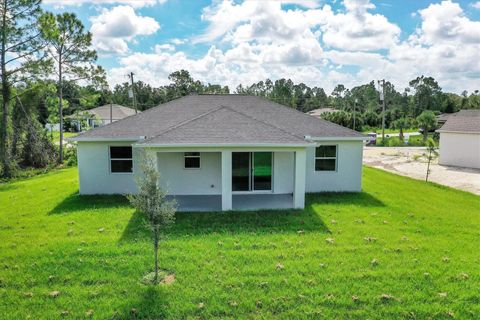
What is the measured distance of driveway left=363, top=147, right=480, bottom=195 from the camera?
69.9ft

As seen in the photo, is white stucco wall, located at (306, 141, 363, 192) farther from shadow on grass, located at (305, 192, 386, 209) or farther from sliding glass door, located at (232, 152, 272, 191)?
sliding glass door, located at (232, 152, 272, 191)

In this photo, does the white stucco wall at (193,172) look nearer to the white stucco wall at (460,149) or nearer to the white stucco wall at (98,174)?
the white stucco wall at (98,174)

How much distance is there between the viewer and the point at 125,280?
25.6 ft

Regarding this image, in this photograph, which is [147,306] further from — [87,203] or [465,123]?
[465,123]

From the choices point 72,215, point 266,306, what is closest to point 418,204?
point 266,306

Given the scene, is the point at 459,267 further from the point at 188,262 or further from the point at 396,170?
the point at 396,170

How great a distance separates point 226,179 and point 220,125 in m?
2.42

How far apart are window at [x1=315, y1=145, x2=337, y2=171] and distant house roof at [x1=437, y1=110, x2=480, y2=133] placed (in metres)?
17.9

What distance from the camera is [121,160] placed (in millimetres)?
15703

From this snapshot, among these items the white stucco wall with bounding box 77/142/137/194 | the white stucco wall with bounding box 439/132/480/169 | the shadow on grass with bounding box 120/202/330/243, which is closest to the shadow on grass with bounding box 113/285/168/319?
the shadow on grass with bounding box 120/202/330/243

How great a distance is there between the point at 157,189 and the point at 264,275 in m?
3.06

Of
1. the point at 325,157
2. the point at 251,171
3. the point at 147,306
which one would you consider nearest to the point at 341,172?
→ the point at 325,157

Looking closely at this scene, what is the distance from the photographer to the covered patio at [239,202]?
1340cm

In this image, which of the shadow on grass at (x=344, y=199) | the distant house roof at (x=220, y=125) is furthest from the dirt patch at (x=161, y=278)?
the shadow on grass at (x=344, y=199)
